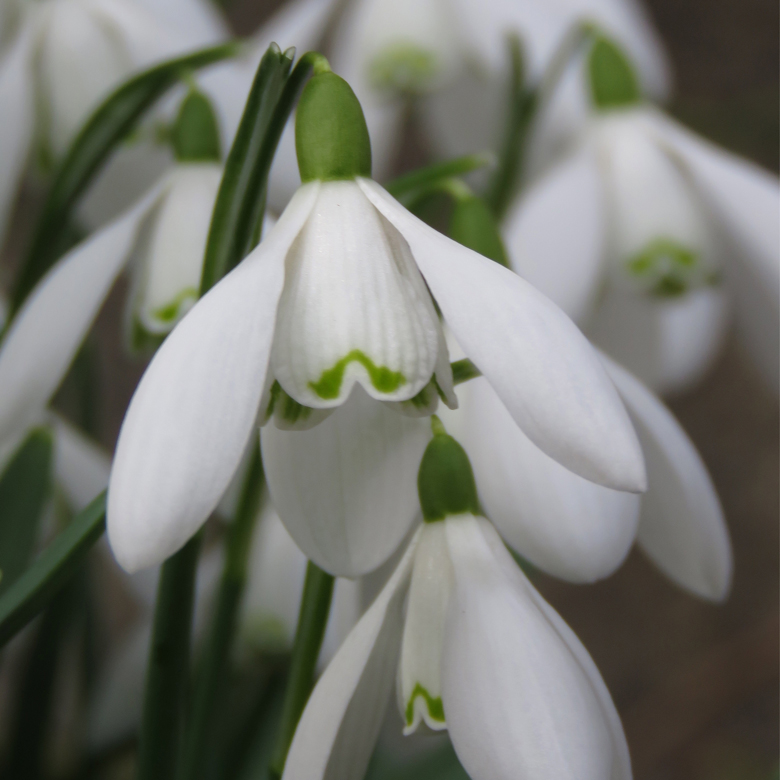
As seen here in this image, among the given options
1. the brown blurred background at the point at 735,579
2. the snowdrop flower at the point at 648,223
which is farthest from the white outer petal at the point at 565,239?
the brown blurred background at the point at 735,579

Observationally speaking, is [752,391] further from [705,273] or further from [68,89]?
[68,89]

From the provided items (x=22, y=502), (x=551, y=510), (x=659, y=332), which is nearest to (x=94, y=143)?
(x=22, y=502)

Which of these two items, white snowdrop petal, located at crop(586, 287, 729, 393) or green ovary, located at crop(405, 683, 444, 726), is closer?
green ovary, located at crop(405, 683, 444, 726)

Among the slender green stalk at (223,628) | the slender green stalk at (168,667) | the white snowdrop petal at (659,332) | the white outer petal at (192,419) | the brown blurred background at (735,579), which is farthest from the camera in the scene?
the brown blurred background at (735,579)

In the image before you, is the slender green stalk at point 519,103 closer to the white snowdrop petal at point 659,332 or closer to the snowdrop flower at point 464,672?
the white snowdrop petal at point 659,332

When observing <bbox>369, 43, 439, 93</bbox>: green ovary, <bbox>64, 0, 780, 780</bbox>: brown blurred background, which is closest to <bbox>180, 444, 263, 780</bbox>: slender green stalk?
<bbox>369, 43, 439, 93</bbox>: green ovary

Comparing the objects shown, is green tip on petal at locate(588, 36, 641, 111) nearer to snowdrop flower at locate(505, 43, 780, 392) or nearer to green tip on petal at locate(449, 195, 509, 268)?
snowdrop flower at locate(505, 43, 780, 392)
